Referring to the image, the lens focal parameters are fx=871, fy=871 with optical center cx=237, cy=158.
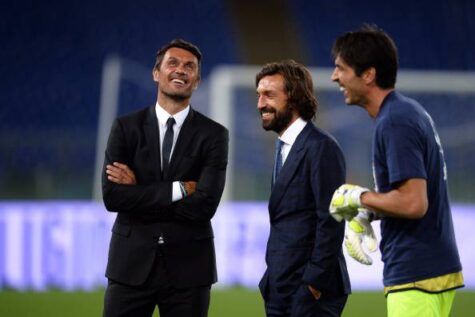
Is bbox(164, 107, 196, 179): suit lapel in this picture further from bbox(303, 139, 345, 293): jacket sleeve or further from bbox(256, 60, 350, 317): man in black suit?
bbox(303, 139, 345, 293): jacket sleeve

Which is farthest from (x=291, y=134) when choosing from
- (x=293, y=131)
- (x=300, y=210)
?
(x=300, y=210)

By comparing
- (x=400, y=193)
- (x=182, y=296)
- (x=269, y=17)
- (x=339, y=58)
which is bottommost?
(x=182, y=296)

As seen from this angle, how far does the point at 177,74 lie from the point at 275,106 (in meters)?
0.64

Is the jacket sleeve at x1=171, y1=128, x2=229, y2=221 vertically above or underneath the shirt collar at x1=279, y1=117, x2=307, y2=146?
underneath

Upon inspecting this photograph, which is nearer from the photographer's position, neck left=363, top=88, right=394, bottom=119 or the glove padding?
neck left=363, top=88, right=394, bottom=119

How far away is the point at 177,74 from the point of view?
443 centimetres

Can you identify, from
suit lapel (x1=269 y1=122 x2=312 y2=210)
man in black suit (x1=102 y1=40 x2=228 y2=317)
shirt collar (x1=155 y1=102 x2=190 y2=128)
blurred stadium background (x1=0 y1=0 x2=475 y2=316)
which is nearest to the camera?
suit lapel (x1=269 y1=122 x2=312 y2=210)

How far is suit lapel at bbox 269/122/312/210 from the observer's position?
156 inches

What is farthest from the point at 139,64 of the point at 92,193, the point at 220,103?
the point at 220,103

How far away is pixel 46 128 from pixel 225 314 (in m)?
16.2

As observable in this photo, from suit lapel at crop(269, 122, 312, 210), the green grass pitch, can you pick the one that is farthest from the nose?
the green grass pitch

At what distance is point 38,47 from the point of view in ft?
83.4

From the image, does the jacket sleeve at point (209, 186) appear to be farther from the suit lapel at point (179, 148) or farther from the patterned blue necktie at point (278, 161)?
the patterned blue necktie at point (278, 161)

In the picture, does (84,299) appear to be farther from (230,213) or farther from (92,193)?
(92,193)
